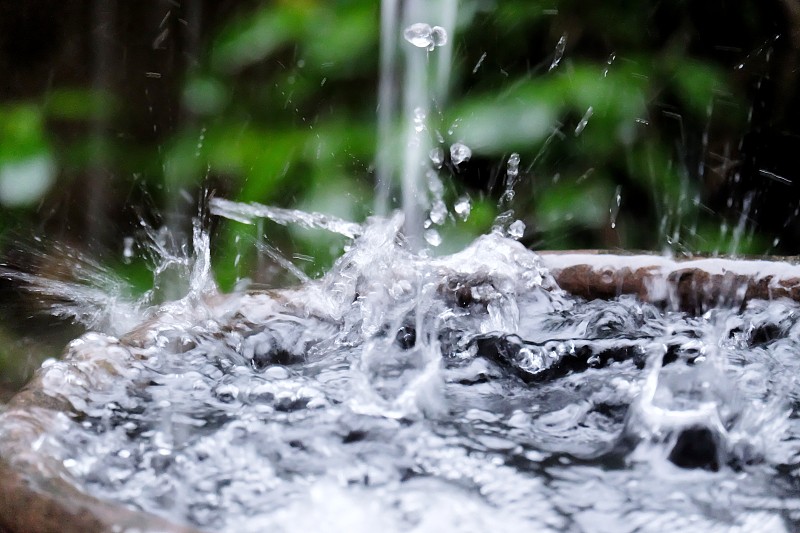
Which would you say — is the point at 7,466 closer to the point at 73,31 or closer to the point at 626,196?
the point at 626,196

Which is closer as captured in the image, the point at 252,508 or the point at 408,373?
the point at 252,508

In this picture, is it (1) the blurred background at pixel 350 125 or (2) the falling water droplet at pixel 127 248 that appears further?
(2) the falling water droplet at pixel 127 248

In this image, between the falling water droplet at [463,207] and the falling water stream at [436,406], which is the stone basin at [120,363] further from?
the falling water droplet at [463,207]

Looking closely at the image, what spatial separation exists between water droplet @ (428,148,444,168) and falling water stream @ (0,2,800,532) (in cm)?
80

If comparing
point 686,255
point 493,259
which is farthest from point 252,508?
point 686,255

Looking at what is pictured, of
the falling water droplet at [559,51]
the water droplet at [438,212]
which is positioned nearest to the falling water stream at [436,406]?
the water droplet at [438,212]

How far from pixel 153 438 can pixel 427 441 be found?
229 millimetres

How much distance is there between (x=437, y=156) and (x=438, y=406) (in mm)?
1240

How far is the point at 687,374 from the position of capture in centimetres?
81

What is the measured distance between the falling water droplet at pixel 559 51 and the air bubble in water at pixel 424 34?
1.50 feet

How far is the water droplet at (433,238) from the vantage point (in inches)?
75.4

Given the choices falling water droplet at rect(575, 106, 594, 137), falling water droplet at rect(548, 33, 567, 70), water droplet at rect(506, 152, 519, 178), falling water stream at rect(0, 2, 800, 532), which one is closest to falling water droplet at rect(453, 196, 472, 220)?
water droplet at rect(506, 152, 519, 178)

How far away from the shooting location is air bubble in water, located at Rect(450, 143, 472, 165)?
1764 mm

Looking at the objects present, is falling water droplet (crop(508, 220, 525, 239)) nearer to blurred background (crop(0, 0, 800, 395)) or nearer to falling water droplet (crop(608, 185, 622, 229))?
blurred background (crop(0, 0, 800, 395))
